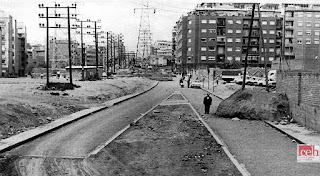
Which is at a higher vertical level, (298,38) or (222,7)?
(222,7)

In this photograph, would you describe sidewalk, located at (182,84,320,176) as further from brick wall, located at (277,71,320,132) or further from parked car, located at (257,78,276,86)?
parked car, located at (257,78,276,86)

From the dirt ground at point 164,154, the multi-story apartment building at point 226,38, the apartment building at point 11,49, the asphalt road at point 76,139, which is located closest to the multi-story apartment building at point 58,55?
the apartment building at point 11,49

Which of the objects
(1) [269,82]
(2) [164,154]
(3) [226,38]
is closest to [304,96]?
(2) [164,154]

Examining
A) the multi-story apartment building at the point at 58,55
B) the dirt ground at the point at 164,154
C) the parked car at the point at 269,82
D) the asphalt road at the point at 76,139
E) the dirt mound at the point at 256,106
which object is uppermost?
the multi-story apartment building at the point at 58,55

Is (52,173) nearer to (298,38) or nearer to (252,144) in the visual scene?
(252,144)

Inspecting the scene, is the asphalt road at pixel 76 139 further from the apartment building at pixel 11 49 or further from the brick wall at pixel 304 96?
the apartment building at pixel 11 49

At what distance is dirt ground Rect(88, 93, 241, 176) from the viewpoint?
383 inches

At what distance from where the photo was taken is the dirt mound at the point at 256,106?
20.1 meters

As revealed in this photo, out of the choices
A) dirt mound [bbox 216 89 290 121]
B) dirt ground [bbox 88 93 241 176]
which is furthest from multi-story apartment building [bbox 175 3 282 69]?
dirt ground [bbox 88 93 241 176]

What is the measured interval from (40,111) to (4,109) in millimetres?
3280

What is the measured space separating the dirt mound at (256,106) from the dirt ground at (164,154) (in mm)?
4601

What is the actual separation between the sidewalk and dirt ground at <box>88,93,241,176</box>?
0.67 metres

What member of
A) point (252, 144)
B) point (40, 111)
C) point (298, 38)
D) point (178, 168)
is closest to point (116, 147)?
point (178, 168)

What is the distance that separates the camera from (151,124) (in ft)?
60.6
